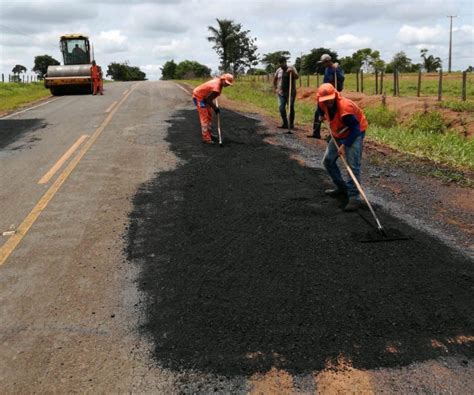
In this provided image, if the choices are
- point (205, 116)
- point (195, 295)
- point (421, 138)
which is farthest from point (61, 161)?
point (421, 138)

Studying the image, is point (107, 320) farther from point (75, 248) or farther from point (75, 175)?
point (75, 175)

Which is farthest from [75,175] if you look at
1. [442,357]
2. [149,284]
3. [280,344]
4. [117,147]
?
[442,357]

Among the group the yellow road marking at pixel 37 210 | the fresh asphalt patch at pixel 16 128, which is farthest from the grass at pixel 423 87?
the yellow road marking at pixel 37 210

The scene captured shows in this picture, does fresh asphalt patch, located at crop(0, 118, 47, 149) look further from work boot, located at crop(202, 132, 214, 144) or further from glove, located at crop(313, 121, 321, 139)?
glove, located at crop(313, 121, 321, 139)

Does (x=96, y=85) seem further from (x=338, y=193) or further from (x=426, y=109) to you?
(x=338, y=193)

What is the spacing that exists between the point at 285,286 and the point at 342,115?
2.55m

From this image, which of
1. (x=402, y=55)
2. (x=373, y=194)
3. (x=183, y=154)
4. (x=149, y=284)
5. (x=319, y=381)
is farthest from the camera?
(x=402, y=55)

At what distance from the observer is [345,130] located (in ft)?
18.6

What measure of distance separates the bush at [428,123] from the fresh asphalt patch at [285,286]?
8.59 m

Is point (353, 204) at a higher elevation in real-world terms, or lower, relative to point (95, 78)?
lower

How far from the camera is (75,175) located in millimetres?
7102

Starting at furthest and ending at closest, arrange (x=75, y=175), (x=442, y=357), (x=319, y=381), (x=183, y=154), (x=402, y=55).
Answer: (x=402, y=55)
(x=183, y=154)
(x=75, y=175)
(x=442, y=357)
(x=319, y=381)

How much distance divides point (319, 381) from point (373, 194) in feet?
13.5

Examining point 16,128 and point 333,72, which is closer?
point 333,72
